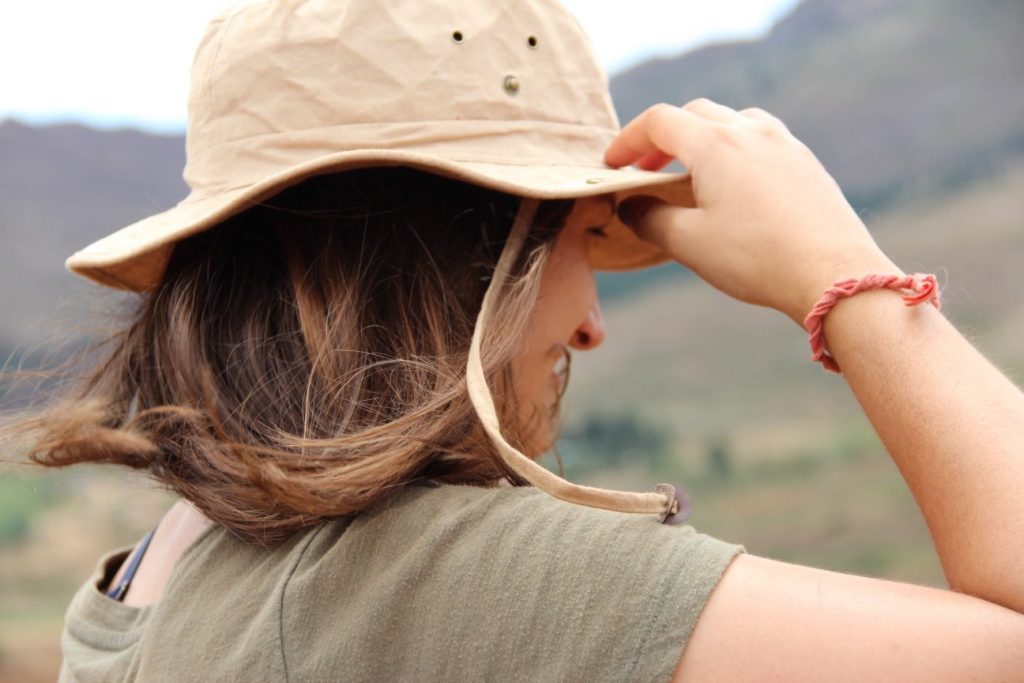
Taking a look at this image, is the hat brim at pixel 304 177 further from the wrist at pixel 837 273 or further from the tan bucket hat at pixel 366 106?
the wrist at pixel 837 273

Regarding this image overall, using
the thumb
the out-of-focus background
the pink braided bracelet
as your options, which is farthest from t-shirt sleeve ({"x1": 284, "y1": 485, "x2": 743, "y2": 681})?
the out-of-focus background

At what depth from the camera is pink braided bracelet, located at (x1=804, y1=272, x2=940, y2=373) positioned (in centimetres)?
112

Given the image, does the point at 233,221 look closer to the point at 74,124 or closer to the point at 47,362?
the point at 47,362

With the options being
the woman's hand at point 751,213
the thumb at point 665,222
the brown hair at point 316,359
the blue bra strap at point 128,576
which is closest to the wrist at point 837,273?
the woman's hand at point 751,213

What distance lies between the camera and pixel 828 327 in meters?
1.19

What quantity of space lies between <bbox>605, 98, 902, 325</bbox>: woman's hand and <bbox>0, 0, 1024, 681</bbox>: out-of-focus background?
273 centimetres

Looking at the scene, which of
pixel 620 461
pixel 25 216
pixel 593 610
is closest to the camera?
pixel 593 610

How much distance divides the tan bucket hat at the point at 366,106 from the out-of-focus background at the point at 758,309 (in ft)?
9.28

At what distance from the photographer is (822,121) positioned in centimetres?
1020

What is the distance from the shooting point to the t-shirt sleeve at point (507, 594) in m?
0.90

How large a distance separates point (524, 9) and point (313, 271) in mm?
446

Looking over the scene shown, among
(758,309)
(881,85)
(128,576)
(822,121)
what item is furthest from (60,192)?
(128,576)

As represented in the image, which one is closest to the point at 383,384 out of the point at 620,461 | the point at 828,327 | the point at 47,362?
the point at 828,327

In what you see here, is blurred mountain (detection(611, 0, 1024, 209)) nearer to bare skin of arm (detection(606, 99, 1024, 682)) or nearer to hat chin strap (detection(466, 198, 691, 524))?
bare skin of arm (detection(606, 99, 1024, 682))
